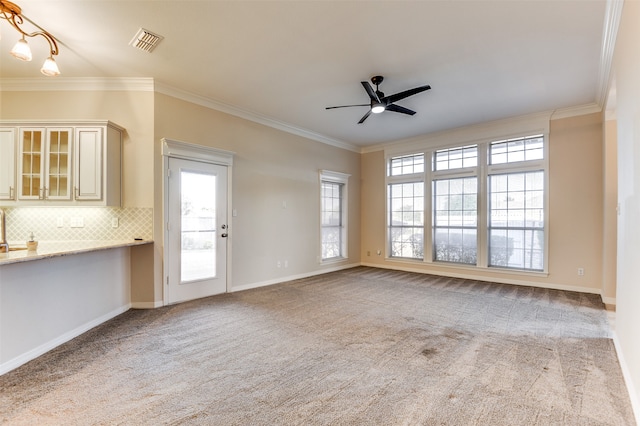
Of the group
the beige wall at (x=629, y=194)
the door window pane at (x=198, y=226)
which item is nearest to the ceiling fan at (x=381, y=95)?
the beige wall at (x=629, y=194)

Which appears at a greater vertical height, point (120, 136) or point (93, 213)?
point (120, 136)

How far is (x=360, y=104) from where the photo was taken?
468 cm

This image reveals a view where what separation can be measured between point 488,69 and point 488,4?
1.24 m

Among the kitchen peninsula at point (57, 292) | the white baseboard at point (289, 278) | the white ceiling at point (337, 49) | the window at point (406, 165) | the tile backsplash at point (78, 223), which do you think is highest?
the white ceiling at point (337, 49)

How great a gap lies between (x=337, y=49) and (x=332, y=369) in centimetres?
317

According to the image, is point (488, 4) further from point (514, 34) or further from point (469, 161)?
point (469, 161)

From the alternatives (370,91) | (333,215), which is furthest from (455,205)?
(370,91)

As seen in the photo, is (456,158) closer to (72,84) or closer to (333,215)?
(333,215)

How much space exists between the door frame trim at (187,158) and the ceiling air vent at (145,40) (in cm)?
123

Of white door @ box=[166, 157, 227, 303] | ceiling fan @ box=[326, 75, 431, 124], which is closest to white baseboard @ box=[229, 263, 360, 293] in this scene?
white door @ box=[166, 157, 227, 303]

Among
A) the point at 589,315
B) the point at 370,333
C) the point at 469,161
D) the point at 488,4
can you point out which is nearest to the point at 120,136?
the point at 370,333

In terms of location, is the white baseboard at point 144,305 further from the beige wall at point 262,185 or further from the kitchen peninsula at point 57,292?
the beige wall at point 262,185

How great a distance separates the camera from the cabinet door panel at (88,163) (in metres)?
3.67

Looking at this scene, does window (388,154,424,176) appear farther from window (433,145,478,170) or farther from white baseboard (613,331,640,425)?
white baseboard (613,331,640,425)
